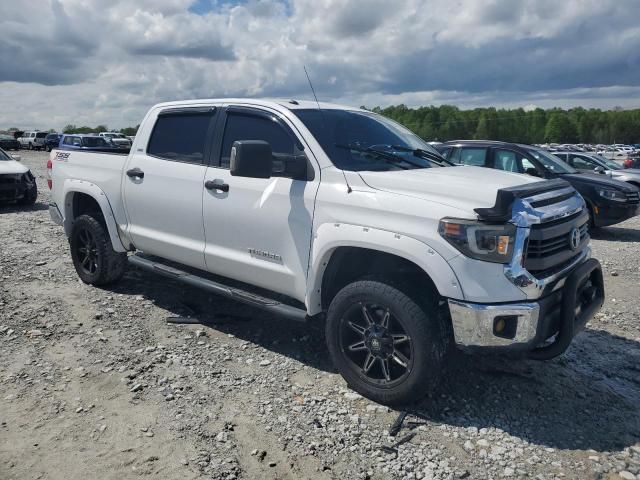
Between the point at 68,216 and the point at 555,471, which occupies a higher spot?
the point at 68,216

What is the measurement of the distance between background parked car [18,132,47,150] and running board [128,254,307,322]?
48.0 meters

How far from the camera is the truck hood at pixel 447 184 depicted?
331cm

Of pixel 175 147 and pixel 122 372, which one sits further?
pixel 175 147

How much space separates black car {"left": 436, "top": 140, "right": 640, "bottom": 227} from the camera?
32.0ft

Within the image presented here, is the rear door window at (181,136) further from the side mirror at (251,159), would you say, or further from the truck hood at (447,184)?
the truck hood at (447,184)

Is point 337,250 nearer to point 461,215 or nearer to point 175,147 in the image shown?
point 461,215

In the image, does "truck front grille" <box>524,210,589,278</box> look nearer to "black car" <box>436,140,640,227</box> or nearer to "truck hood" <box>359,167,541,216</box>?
"truck hood" <box>359,167,541,216</box>

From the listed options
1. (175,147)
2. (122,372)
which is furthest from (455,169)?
(122,372)

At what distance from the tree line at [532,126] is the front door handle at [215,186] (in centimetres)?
12428

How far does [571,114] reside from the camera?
144m

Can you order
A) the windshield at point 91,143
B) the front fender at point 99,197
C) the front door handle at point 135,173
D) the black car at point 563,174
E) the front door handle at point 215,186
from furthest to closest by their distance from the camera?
the black car at point 563,174
the windshield at point 91,143
the front fender at point 99,197
the front door handle at point 135,173
the front door handle at point 215,186

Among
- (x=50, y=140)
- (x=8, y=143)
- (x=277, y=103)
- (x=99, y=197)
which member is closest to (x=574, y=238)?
(x=277, y=103)

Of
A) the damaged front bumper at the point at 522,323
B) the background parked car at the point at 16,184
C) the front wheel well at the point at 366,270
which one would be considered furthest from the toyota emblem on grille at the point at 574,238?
the background parked car at the point at 16,184

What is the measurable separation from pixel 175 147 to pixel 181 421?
98.6 inches
